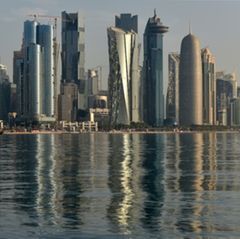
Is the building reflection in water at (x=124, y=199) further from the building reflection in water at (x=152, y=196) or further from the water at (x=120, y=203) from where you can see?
the building reflection in water at (x=152, y=196)

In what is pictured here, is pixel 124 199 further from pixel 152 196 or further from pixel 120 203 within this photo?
pixel 152 196

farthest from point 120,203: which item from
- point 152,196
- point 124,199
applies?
point 152,196

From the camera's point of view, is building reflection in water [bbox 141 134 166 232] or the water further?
building reflection in water [bbox 141 134 166 232]

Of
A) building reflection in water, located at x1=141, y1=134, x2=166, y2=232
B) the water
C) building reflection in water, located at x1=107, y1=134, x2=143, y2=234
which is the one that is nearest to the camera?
the water

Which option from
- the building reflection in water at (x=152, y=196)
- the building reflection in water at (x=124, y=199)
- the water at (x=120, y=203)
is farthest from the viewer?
the building reflection in water at (x=152, y=196)

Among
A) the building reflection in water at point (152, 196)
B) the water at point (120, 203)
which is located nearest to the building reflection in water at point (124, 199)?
the water at point (120, 203)

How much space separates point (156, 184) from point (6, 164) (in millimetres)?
41368

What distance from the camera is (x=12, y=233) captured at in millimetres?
42188

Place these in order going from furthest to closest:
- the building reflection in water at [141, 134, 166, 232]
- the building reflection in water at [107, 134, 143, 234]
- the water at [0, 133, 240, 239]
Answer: the building reflection in water at [141, 134, 166, 232] → the building reflection in water at [107, 134, 143, 234] → the water at [0, 133, 240, 239]

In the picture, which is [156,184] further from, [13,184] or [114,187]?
[13,184]

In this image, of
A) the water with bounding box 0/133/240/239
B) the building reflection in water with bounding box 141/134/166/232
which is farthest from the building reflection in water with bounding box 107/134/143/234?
the building reflection in water with bounding box 141/134/166/232

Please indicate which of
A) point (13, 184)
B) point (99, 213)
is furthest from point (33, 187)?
point (99, 213)

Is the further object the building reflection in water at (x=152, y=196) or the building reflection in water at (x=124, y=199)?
the building reflection in water at (x=152, y=196)

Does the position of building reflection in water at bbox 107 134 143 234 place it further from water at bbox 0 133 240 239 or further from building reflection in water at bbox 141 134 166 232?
building reflection in water at bbox 141 134 166 232
